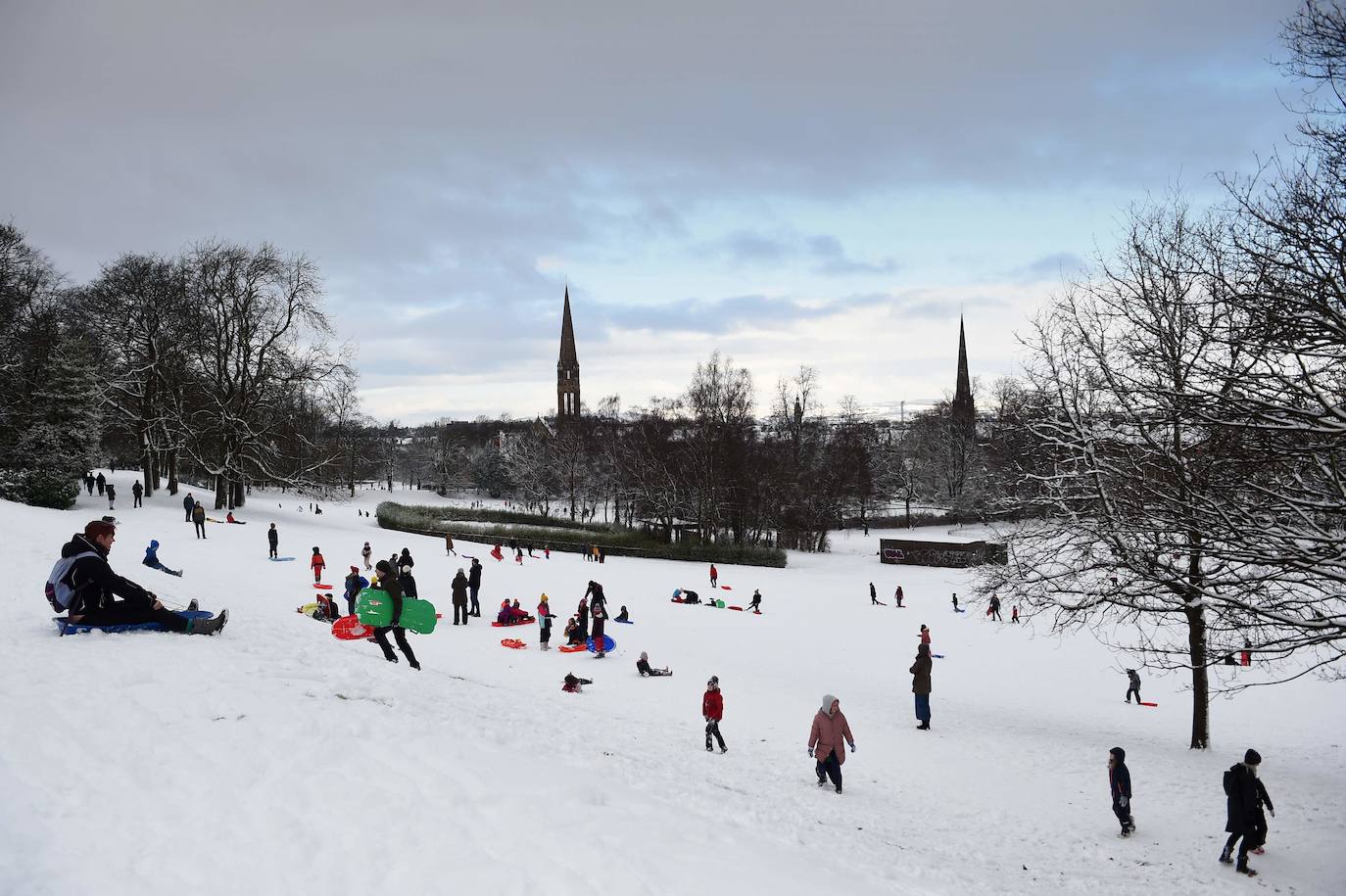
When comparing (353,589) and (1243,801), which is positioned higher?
(353,589)

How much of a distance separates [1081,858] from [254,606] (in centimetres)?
1707

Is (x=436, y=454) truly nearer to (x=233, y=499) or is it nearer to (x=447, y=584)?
(x=233, y=499)

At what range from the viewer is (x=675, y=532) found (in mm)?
54656

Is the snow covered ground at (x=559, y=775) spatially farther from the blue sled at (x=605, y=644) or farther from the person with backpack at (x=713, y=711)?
the blue sled at (x=605, y=644)

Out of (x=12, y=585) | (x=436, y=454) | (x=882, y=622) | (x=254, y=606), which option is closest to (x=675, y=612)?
(x=882, y=622)

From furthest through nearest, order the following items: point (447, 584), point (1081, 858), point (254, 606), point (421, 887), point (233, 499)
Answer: point (233, 499), point (447, 584), point (254, 606), point (1081, 858), point (421, 887)

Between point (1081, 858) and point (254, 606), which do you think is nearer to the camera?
point (1081, 858)

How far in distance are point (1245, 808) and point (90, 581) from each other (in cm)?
1419

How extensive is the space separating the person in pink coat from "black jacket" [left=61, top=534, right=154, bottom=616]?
31.1 feet

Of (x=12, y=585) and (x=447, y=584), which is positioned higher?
(x=12, y=585)

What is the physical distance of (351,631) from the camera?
1433cm

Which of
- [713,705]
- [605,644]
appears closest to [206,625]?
[713,705]

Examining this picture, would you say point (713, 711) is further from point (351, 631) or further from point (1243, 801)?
point (351, 631)

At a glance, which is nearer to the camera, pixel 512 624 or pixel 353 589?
pixel 353 589
